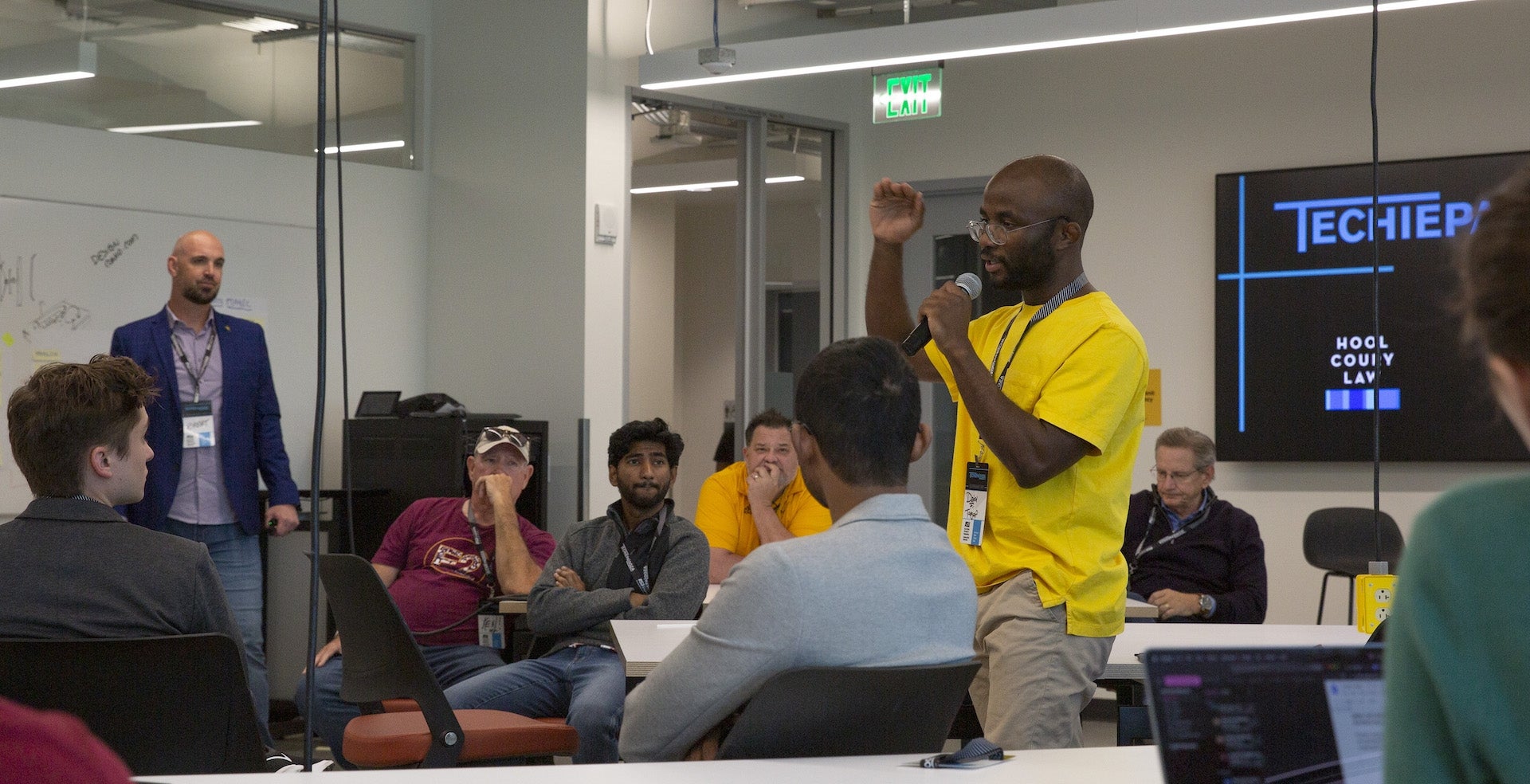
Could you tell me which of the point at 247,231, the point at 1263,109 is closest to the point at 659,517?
the point at 247,231

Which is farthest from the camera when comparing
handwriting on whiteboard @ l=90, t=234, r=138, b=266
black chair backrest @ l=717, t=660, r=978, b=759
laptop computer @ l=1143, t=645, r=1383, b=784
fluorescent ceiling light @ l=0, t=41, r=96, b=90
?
handwriting on whiteboard @ l=90, t=234, r=138, b=266

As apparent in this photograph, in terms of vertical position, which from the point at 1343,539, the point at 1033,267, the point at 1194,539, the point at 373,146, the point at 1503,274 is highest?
the point at 373,146

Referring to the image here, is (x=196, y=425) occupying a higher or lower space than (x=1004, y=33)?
lower

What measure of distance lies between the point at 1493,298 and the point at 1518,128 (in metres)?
6.02

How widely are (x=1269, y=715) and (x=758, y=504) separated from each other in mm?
3675

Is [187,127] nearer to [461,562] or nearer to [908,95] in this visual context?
[461,562]

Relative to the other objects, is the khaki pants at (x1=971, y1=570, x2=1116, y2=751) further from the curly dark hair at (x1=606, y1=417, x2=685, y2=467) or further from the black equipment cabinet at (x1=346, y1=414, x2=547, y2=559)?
the black equipment cabinet at (x1=346, y1=414, x2=547, y2=559)

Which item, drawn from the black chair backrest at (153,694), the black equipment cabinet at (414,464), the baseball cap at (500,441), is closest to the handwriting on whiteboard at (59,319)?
the black equipment cabinet at (414,464)

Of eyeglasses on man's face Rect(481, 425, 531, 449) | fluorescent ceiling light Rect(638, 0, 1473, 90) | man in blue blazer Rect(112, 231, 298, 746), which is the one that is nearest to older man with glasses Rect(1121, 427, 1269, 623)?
fluorescent ceiling light Rect(638, 0, 1473, 90)

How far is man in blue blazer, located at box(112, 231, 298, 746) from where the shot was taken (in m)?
4.25

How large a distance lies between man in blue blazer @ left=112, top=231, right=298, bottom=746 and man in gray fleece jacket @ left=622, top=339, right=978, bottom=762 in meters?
2.86

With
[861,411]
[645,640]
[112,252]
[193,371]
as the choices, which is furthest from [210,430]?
[861,411]

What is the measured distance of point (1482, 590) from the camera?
631 millimetres

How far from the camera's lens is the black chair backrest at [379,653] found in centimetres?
308
